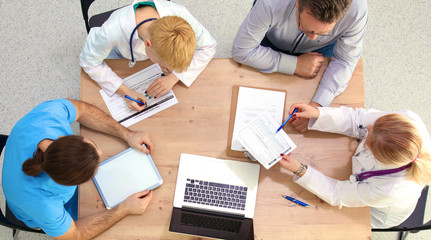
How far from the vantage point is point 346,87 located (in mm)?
1512

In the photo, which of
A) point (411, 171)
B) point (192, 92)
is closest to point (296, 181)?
point (411, 171)

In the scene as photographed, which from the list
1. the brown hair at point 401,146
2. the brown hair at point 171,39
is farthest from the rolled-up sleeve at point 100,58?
the brown hair at point 401,146

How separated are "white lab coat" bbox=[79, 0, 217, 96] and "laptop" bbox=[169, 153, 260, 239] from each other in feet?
1.27

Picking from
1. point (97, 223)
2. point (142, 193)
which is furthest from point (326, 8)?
point (97, 223)

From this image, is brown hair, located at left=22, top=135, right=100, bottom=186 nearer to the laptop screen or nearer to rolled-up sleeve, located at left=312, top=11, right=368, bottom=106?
the laptop screen

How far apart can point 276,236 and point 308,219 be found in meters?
0.15

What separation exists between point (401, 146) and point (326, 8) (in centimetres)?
54

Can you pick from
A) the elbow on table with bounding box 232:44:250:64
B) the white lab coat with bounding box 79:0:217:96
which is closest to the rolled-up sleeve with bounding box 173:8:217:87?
the white lab coat with bounding box 79:0:217:96

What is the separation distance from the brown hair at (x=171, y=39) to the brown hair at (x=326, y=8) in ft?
1.43

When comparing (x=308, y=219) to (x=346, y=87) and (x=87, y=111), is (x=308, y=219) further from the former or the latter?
(x=87, y=111)

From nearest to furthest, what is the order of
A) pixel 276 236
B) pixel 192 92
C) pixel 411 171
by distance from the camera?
pixel 411 171
pixel 276 236
pixel 192 92

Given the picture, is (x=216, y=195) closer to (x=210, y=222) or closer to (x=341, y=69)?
(x=210, y=222)

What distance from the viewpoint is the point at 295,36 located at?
157 cm

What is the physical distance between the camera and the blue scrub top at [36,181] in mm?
1210
